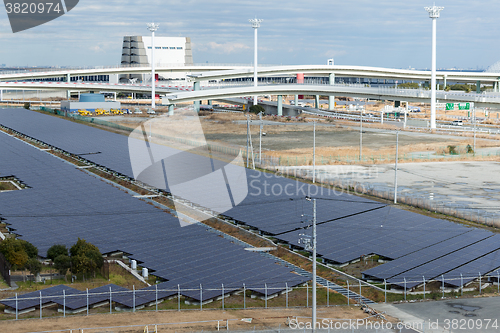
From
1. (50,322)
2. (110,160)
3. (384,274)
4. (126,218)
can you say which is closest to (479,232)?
(384,274)

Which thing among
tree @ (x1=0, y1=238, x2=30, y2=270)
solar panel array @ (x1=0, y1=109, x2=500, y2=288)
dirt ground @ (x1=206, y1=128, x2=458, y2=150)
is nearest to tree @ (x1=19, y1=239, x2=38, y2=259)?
tree @ (x1=0, y1=238, x2=30, y2=270)

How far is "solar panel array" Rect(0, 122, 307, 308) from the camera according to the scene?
42844mm

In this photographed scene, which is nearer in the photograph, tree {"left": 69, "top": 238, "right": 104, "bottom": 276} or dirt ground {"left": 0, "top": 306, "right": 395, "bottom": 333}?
dirt ground {"left": 0, "top": 306, "right": 395, "bottom": 333}

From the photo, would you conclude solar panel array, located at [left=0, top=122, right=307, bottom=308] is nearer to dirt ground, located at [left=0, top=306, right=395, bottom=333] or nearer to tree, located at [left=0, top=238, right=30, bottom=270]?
tree, located at [left=0, top=238, right=30, bottom=270]

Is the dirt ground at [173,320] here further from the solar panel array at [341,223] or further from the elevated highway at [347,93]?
the elevated highway at [347,93]

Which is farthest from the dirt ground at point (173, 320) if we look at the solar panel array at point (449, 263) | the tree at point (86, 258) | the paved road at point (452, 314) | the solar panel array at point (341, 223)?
the tree at point (86, 258)

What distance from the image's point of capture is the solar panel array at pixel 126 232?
1687 inches

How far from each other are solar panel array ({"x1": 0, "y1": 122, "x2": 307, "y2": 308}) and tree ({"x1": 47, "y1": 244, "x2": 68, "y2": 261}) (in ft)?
6.32

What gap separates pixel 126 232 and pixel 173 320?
55.7 feet

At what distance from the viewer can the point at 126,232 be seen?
51812 mm

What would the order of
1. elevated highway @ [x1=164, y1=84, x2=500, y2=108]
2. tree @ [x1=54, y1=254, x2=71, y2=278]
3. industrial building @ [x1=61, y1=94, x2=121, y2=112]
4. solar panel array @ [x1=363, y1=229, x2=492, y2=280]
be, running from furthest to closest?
industrial building @ [x1=61, y1=94, x2=121, y2=112], elevated highway @ [x1=164, y1=84, x2=500, y2=108], solar panel array @ [x1=363, y1=229, x2=492, y2=280], tree @ [x1=54, y1=254, x2=71, y2=278]

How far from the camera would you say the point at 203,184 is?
234 ft

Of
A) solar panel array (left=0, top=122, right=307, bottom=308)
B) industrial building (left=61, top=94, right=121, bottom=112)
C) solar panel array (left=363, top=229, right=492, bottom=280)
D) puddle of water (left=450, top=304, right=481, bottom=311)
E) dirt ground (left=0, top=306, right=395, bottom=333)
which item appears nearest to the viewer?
dirt ground (left=0, top=306, right=395, bottom=333)

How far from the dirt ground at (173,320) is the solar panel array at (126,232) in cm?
342
